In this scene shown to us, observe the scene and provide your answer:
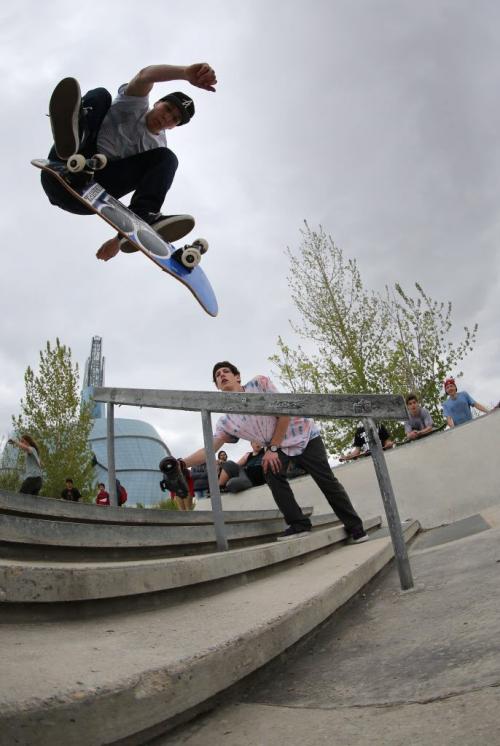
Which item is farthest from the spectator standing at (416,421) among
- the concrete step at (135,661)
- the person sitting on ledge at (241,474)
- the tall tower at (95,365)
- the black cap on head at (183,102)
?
the tall tower at (95,365)

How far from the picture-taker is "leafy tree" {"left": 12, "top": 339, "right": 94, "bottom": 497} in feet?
49.6

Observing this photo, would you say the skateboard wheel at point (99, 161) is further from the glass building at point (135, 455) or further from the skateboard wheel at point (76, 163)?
the glass building at point (135, 455)

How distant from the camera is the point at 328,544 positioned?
10.4 feet

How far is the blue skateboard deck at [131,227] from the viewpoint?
12.1 feet

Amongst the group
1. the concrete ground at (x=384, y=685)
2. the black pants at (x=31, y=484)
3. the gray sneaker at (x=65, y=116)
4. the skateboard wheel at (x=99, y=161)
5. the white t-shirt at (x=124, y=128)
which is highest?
the white t-shirt at (x=124, y=128)

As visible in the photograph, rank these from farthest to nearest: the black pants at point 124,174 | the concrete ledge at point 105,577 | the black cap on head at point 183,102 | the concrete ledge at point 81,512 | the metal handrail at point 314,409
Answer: the black cap on head at point 183,102 → the black pants at point 124,174 → the concrete ledge at point 81,512 → the metal handrail at point 314,409 → the concrete ledge at point 105,577

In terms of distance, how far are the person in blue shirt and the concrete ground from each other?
18.7 feet

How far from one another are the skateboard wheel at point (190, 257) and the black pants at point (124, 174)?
45 centimetres

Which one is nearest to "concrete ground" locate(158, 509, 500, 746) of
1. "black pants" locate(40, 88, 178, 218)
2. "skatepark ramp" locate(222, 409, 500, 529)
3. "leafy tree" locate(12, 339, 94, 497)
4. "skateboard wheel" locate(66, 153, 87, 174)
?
"skateboard wheel" locate(66, 153, 87, 174)

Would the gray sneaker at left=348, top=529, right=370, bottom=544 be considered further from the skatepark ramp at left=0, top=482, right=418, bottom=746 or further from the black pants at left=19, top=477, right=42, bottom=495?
the black pants at left=19, top=477, right=42, bottom=495

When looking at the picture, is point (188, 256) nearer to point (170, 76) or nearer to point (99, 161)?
point (99, 161)

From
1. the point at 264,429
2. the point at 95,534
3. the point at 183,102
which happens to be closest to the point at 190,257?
the point at 183,102

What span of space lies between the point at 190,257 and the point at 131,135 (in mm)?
1073

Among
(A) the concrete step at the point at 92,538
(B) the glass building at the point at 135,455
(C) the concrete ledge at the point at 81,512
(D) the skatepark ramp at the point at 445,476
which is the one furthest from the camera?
(B) the glass building at the point at 135,455
